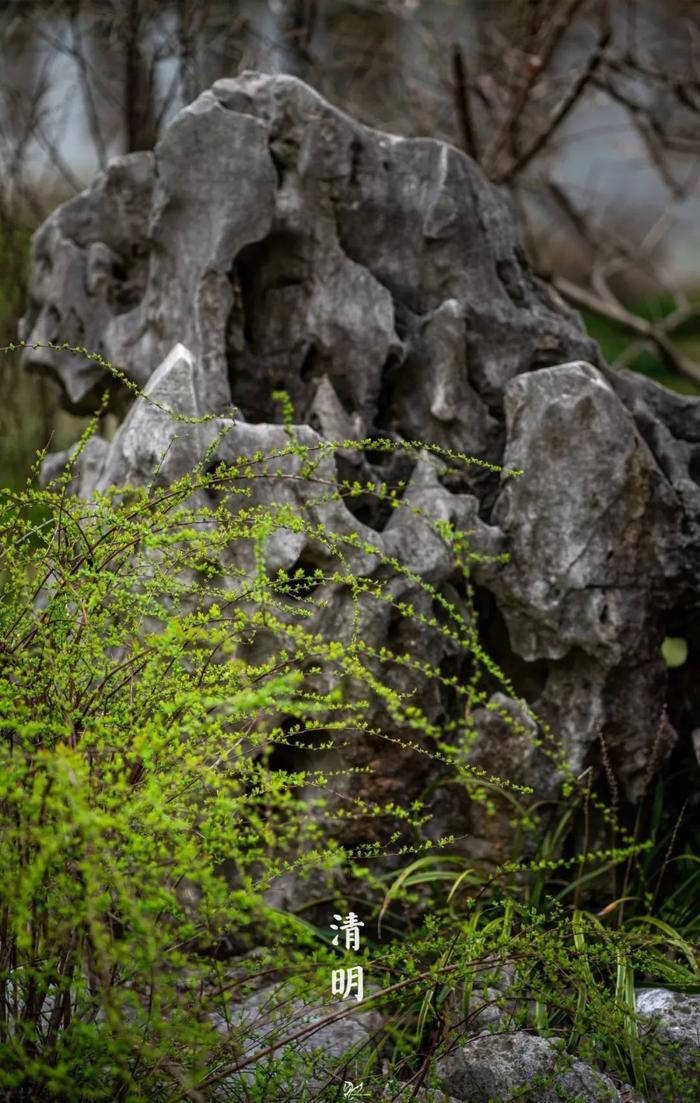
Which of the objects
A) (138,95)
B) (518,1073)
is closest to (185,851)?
(518,1073)

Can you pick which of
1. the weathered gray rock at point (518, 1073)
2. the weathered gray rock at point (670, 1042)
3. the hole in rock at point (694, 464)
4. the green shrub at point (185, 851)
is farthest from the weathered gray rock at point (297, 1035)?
the hole in rock at point (694, 464)

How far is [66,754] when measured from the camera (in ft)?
5.06

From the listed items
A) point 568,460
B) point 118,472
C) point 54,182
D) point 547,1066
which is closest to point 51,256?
point 118,472

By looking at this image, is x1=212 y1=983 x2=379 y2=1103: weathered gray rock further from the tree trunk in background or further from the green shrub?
the tree trunk in background

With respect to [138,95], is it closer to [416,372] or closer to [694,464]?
[416,372]

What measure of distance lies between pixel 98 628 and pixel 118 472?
36.8 inches

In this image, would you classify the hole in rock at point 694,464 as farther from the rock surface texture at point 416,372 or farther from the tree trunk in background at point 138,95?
the tree trunk in background at point 138,95

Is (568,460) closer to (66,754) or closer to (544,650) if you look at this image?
(544,650)

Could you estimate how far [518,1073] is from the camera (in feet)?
6.95

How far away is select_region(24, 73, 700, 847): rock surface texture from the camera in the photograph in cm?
288

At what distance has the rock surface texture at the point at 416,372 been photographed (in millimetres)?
2881

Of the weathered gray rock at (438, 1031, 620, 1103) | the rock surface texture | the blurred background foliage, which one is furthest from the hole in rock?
the blurred background foliage

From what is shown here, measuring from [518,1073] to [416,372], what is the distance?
1.91 m

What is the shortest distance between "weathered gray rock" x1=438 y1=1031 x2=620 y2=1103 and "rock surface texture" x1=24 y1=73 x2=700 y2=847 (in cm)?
78
